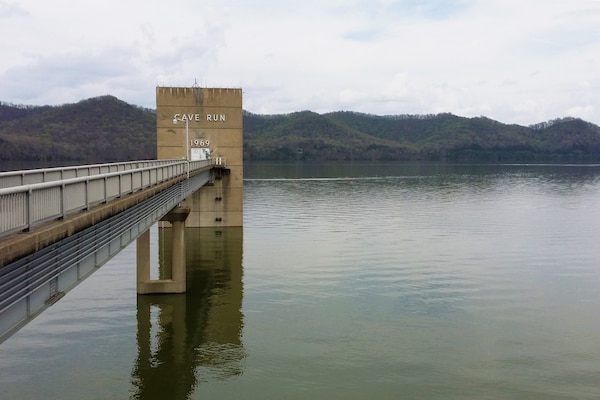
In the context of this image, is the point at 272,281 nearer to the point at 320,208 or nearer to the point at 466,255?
the point at 466,255

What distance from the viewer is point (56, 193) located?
11.2 meters

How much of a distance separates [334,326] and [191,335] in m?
5.12

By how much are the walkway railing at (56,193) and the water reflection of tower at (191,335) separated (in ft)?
17.2

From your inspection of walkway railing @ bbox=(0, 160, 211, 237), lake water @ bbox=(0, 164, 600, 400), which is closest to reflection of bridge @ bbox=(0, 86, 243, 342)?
walkway railing @ bbox=(0, 160, 211, 237)

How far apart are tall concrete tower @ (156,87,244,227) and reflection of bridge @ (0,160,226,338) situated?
25.9 meters

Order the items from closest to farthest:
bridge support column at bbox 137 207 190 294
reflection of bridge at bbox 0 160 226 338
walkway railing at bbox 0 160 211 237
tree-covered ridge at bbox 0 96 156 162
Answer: reflection of bridge at bbox 0 160 226 338
walkway railing at bbox 0 160 211 237
bridge support column at bbox 137 207 190 294
tree-covered ridge at bbox 0 96 156 162

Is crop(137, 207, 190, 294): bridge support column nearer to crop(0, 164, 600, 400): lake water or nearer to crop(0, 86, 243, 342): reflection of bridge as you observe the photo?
crop(0, 86, 243, 342): reflection of bridge

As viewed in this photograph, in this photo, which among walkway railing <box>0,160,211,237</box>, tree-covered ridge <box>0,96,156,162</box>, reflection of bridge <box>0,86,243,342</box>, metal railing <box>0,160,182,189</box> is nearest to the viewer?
reflection of bridge <box>0,86,243,342</box>

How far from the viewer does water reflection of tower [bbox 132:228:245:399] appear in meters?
16.4

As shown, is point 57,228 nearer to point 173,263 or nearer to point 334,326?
point 334,326

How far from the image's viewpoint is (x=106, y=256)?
1424cm

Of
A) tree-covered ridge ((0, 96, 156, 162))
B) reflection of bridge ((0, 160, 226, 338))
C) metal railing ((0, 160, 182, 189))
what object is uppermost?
tree-covered ridge ((0, 96, 156, 162))

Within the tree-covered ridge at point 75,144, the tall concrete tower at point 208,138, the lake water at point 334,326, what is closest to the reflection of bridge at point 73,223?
the lake water at point 334,326

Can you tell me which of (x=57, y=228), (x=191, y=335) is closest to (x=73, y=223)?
(x=57, y=228)
